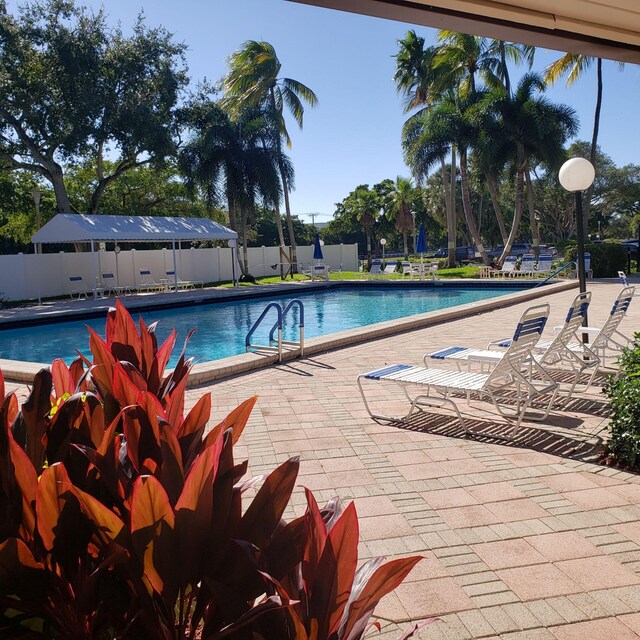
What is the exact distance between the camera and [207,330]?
14.6 metres

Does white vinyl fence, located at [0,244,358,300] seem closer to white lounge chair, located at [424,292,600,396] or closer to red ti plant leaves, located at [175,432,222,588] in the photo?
white lounge chair, located at [424,292,600,396]

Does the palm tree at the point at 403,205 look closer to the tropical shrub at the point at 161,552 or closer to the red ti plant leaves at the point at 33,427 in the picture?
the red ti plant leaves at the point at 33,427

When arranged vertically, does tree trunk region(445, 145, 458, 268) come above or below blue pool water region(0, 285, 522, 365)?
above

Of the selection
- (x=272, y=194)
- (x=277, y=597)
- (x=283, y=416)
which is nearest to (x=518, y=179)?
(x=272, y=194)

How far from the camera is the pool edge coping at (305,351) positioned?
7.31 meters

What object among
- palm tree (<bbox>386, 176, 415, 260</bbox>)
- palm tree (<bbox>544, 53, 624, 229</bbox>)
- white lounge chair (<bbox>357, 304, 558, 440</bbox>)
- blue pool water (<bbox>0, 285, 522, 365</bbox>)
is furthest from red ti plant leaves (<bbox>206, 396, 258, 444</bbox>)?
palm tree (<bbox>386, 176, 415, 260</bbox>)

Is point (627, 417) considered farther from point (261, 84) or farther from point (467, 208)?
point (261, 84)

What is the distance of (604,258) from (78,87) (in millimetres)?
19511

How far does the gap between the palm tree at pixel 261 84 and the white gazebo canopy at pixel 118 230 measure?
5.67 m

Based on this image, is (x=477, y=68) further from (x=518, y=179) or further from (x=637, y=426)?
(x=637, y=426)

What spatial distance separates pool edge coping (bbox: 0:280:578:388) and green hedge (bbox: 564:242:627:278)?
10.8 meters

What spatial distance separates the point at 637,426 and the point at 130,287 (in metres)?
20.3

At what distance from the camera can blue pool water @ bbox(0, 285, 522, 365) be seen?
497 inches

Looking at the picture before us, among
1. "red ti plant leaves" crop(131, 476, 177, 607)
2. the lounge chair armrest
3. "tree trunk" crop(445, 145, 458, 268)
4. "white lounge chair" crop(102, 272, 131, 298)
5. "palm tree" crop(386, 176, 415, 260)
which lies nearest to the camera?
"red ti plant leaves" crop(131, 476, 177, 607)
